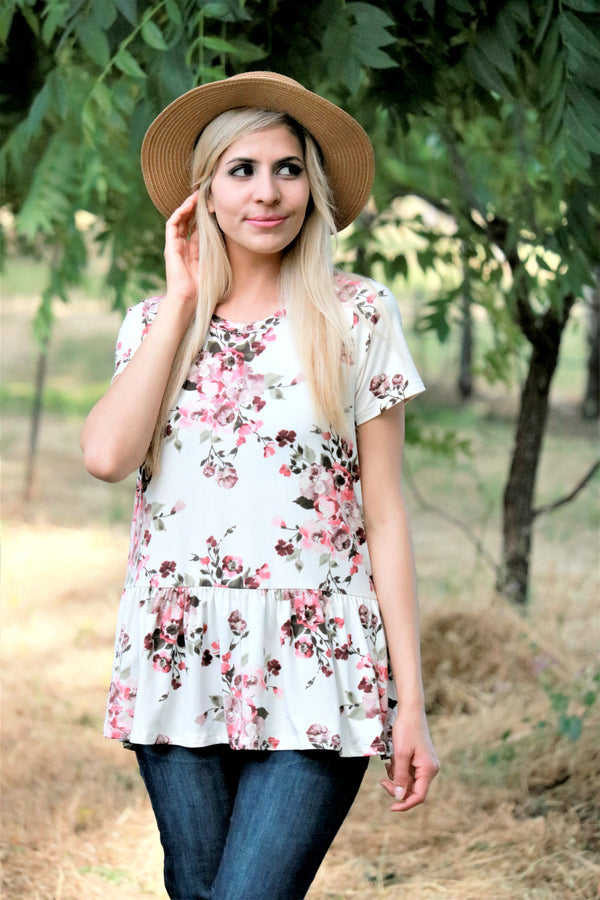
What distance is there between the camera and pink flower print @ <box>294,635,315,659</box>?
1.96 metres

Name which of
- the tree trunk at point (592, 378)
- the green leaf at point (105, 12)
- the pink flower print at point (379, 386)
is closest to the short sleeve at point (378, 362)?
the pink flower print at point (379, 386)

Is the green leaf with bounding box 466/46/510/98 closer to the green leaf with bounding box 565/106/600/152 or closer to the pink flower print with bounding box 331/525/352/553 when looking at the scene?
the green leaf with bounding box 565/106/600/152

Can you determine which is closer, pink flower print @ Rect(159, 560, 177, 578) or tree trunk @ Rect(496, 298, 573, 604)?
pink flower print @ Rect(159, 560, 177, 578)

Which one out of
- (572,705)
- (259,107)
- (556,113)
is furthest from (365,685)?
(572,705)

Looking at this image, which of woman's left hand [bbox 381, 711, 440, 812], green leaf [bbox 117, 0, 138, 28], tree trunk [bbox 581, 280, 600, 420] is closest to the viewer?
woman's left hand [bbox 381, 711, 440, 812]

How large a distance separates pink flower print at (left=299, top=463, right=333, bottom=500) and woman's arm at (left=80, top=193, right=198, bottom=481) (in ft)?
0.92

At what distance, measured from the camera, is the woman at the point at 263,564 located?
1951 millimetres

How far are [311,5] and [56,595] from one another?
5.04 metres

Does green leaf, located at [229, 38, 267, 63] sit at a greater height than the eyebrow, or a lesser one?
greater

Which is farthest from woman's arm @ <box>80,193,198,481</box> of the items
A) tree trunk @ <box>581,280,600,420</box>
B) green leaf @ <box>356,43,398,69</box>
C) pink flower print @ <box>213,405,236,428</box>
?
tree trunk @ <box>581,280,600,420</box>

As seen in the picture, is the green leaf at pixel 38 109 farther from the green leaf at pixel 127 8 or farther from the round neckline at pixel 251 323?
the round neckline at pixel 251 323

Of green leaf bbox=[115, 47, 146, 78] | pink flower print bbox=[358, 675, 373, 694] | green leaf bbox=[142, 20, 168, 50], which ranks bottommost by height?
pink flower print bbox=[358, 675, 373, 694]

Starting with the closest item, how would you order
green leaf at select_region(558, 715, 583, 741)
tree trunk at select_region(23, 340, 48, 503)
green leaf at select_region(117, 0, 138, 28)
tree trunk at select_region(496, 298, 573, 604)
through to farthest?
green leaf at select_region(117, 0, 138, 28)
green leaf at select_region(558, 715, 583, 741)
tree trunk at select_region(496, 298, 573, 604)
tree trunk at select_region(23, 340, 48, 503)

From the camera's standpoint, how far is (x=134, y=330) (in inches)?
86.9
